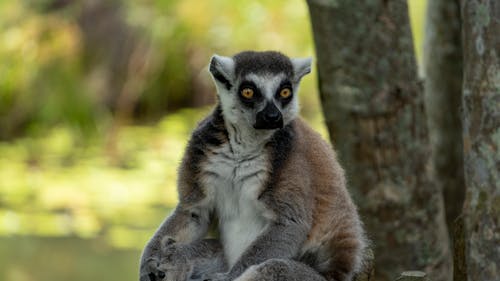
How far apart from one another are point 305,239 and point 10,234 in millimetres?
7668

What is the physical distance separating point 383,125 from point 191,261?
165 cm

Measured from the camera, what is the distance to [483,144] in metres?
3.66

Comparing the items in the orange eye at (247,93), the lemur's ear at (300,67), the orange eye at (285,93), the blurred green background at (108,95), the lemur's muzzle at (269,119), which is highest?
the lemur's ear at (300,67)

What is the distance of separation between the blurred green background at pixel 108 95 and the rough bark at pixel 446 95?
17.3ft

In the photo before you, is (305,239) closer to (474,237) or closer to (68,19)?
(474,237)

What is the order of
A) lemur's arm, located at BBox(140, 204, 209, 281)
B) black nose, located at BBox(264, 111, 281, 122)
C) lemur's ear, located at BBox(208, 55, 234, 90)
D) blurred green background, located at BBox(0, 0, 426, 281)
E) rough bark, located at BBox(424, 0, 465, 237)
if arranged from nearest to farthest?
black nose, located at BBox(264, 111, 281, 122) < lemur's arm, located at BBox(140, 204, 209, 281) < lemur's ear, located at BBox(208, 55, 234, 90) < rough bark, located at BBox(424, 0, 465, 237) < blurred green background, located at BBox(0, 0, 426, 281)

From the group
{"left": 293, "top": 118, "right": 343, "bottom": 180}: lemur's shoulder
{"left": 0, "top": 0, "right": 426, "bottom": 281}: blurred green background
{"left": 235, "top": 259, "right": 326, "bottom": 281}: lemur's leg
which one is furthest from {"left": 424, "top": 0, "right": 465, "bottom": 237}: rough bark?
{"left": 0, "top": 0, "right": 426, "bottom": 281}: blurred green background

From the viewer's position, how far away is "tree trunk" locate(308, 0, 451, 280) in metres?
5.10

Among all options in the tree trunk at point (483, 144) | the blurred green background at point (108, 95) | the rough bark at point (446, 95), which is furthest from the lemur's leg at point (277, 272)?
the blurred green background at point (108, 95)

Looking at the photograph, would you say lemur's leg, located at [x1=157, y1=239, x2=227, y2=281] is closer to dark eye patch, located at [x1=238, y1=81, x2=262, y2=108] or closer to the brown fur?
the brown fur

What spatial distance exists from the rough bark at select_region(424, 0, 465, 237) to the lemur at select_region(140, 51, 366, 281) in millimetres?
2327

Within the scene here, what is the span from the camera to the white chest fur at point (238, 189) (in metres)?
3.98

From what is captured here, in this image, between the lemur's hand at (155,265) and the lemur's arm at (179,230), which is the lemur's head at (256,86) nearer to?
the lemur's arm at (179,230)

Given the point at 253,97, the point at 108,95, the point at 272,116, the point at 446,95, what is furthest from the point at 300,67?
the point at 108,95
